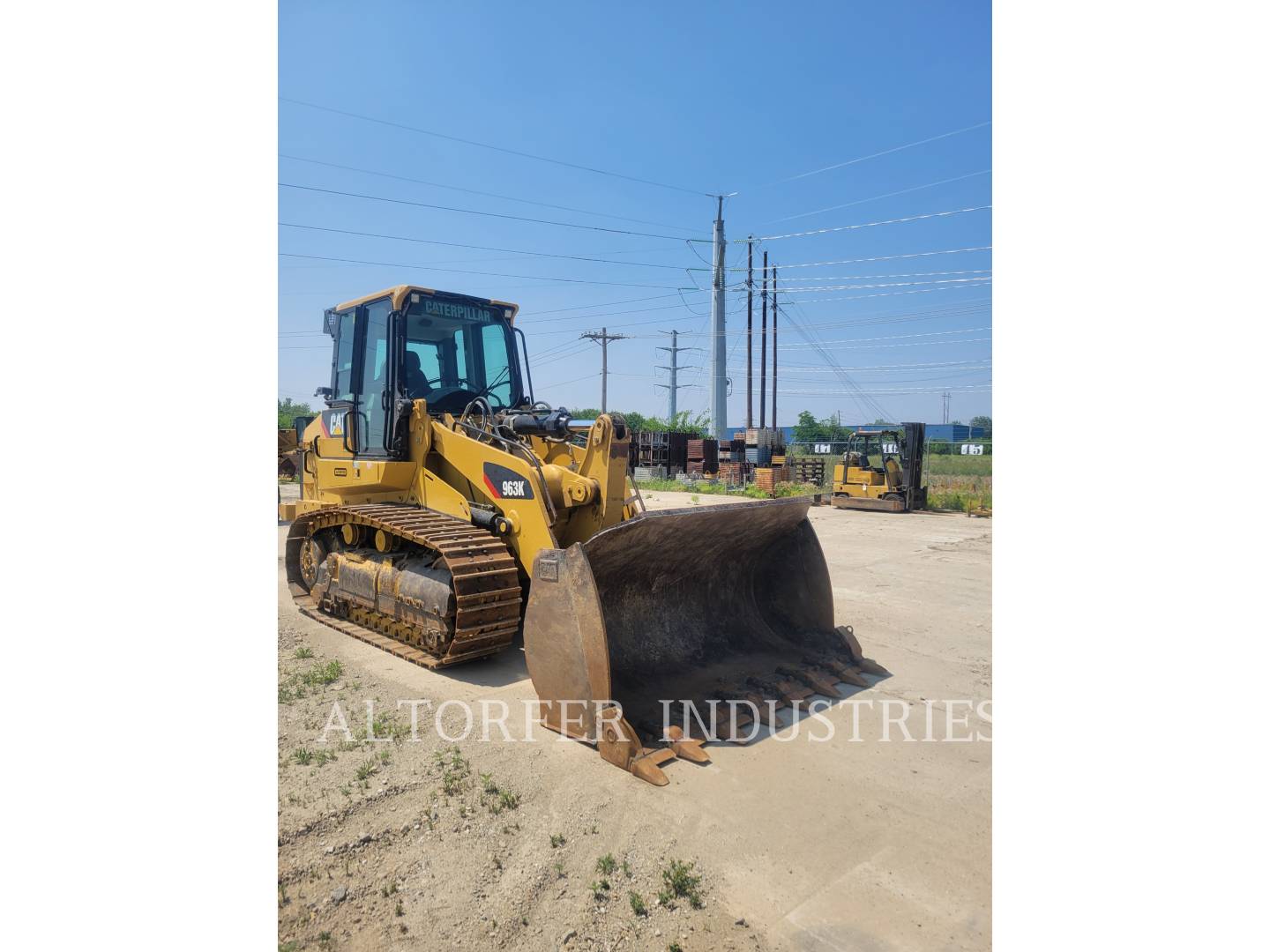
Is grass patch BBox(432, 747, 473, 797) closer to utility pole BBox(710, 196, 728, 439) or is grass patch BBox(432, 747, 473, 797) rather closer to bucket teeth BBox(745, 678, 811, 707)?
bucket teeth BBox(745, 678, 811, 707)

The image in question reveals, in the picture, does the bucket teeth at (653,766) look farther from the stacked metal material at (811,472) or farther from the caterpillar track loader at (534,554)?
the stacked metal material at (811,472)

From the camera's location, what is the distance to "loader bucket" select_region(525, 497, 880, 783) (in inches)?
138

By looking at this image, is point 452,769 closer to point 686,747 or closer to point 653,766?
point 653,766

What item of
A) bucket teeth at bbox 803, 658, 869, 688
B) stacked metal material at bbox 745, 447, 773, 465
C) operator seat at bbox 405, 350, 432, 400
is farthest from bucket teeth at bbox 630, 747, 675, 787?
stacked metal material at bbox 745, 447, 773, 465

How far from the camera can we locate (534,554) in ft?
15.5

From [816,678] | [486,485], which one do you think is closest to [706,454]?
[486,485]

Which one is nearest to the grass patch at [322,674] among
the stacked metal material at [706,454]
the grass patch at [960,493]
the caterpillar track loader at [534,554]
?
the caterpillar track loader at [534,554]

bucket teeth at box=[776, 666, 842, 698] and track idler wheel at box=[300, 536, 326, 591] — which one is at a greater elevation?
track idler wheel at box=[300, 536, 326, 591]

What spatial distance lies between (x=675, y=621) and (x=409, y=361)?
298 centimetres

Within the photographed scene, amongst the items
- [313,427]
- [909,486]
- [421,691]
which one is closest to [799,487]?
[909,486]

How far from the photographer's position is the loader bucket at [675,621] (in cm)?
351

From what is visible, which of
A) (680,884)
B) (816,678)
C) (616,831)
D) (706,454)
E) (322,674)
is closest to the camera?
(680,884)

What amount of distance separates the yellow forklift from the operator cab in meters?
12.1

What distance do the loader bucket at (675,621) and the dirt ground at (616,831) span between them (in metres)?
0.28
